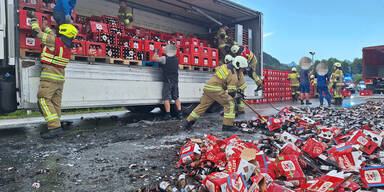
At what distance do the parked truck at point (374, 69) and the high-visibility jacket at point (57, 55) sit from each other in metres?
19.2

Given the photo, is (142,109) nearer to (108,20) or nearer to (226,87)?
(108,20)

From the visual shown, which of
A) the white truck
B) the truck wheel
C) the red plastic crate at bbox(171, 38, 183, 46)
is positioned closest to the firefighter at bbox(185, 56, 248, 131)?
the white truck

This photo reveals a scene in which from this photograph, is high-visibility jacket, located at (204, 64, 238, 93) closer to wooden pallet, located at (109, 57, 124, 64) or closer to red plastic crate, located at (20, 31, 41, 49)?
wooden pallet, located at (109, 57, 124, 64)

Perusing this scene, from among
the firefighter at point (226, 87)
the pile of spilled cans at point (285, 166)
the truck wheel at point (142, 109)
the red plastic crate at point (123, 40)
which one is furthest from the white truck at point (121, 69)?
the pile of spilled cans at point (285, 166)

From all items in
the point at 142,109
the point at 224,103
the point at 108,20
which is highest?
the point at 108,20

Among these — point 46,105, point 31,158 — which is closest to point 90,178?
point 31,158

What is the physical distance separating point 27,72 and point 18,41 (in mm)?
570

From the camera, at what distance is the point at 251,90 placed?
847 centimetres

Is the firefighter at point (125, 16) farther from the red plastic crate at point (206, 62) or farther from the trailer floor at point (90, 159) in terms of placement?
the trailer floor at point (90, 159)

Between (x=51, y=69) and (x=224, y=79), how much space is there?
3.09m

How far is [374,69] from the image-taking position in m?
17.7

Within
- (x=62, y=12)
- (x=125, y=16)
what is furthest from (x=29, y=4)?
(x=125, y=16)

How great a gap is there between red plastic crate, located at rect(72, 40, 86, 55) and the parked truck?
18710 mm

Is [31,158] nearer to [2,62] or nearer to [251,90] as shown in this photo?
[2,62]
